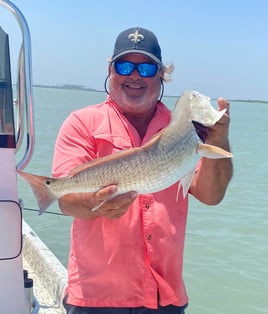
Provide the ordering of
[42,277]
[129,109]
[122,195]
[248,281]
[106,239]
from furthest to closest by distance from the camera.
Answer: [248,281]
[42,277]
[129,109]
[106,239]
[122,195]

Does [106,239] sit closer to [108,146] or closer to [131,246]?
[131,246]

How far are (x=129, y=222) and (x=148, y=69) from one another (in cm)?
76

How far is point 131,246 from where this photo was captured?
2561mm

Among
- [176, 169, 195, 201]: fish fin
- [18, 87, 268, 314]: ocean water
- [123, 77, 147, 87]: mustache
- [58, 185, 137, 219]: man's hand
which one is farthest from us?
[18, 87, 268, 314]: ocean water

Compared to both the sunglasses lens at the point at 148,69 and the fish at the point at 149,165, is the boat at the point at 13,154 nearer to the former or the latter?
the fish at the point at 149,165

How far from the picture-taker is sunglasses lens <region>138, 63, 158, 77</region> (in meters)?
2.71

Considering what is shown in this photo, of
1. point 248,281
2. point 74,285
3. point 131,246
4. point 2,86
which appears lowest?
point 248,281

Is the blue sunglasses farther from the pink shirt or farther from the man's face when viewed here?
the pink shirt

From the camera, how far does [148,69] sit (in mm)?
2717

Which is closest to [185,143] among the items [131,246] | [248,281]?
[131,246]

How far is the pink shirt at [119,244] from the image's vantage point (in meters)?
2.55

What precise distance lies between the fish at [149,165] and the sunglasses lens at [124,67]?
43cm

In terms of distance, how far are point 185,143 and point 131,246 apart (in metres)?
0.57

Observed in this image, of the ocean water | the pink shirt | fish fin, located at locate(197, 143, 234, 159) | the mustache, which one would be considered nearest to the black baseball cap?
the mustache
